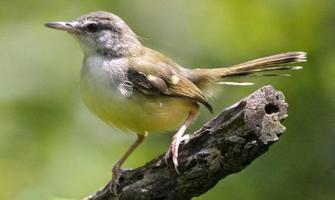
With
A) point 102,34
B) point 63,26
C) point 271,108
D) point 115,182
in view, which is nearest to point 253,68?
point 102,34

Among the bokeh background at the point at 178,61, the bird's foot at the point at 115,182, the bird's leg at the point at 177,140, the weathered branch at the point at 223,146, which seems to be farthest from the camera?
the bokeh background at the point at 178,61

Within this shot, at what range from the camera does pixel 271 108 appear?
11.1 ft

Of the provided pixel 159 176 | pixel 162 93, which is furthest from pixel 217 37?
pixel 159 176

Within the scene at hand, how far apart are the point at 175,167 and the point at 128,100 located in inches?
35.2

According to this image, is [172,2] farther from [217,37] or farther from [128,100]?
[128,100]

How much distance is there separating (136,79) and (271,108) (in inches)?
52.4

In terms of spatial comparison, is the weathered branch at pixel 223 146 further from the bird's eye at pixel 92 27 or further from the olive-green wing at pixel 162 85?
the bird's eye at pixel 92 27

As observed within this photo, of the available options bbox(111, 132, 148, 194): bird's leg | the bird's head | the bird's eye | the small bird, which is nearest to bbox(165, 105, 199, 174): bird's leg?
the small bird

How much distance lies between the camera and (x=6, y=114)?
18.0 ft

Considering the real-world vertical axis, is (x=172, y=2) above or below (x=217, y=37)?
above

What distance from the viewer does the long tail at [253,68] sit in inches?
192

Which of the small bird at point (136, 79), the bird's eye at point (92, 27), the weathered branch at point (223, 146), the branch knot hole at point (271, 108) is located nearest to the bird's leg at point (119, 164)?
the small bird at point (136, 79)

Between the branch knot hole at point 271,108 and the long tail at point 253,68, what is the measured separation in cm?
152

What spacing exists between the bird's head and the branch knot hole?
164 centimetres
